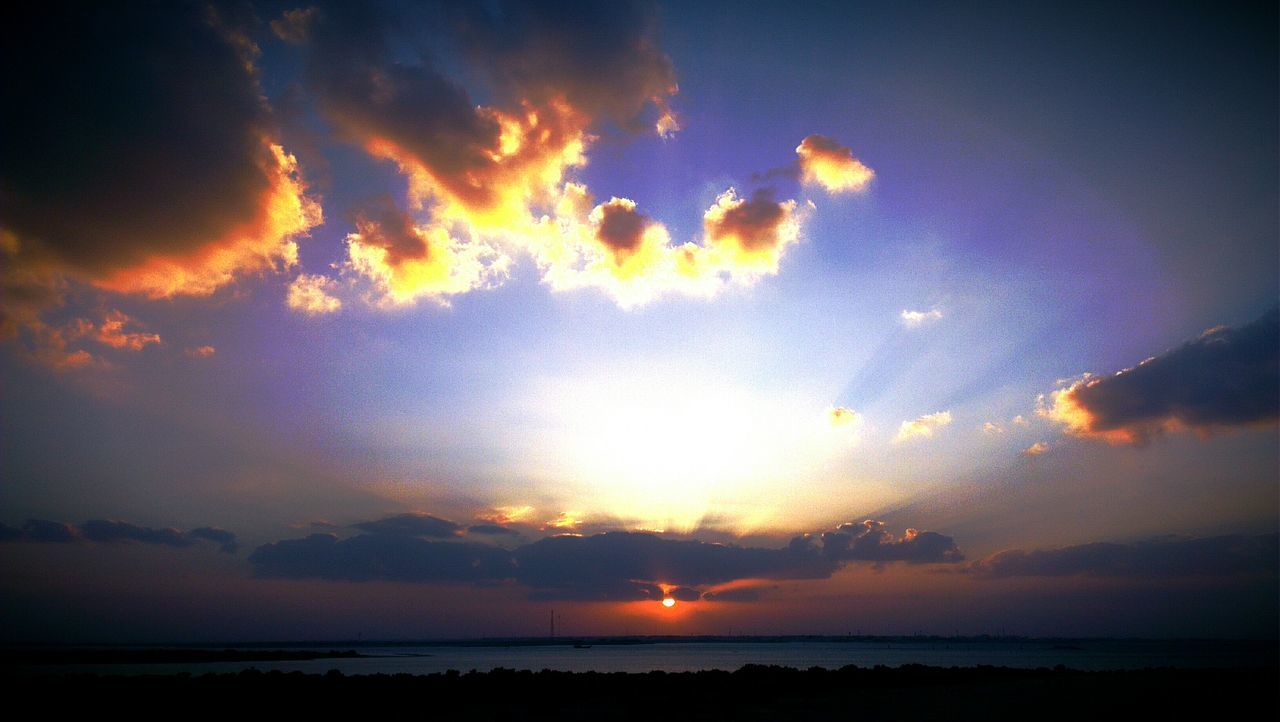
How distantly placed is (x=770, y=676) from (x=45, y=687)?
126ft

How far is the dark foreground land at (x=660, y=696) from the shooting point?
25.6 meters

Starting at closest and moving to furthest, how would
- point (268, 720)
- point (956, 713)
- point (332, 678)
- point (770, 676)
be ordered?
1. point (268, 720)
2. point (956, 713)
3. point (332, 678)
4. point (770, 676)

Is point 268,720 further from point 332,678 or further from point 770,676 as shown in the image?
point 770,676

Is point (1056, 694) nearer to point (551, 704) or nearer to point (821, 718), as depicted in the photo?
point (821, 718)

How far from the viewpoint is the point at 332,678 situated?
3484 centimetres

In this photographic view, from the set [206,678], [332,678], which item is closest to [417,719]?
[332,678]

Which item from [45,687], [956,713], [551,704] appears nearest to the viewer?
[956,713]

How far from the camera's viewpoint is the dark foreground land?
83.9 ft

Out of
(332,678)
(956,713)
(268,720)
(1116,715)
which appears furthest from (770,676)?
(268,720)

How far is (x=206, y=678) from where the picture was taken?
35.5 meters

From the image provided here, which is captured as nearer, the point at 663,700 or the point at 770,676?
the point at 663,700

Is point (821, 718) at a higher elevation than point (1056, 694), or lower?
higher

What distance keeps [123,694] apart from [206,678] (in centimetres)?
629

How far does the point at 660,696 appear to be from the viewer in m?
31.0
